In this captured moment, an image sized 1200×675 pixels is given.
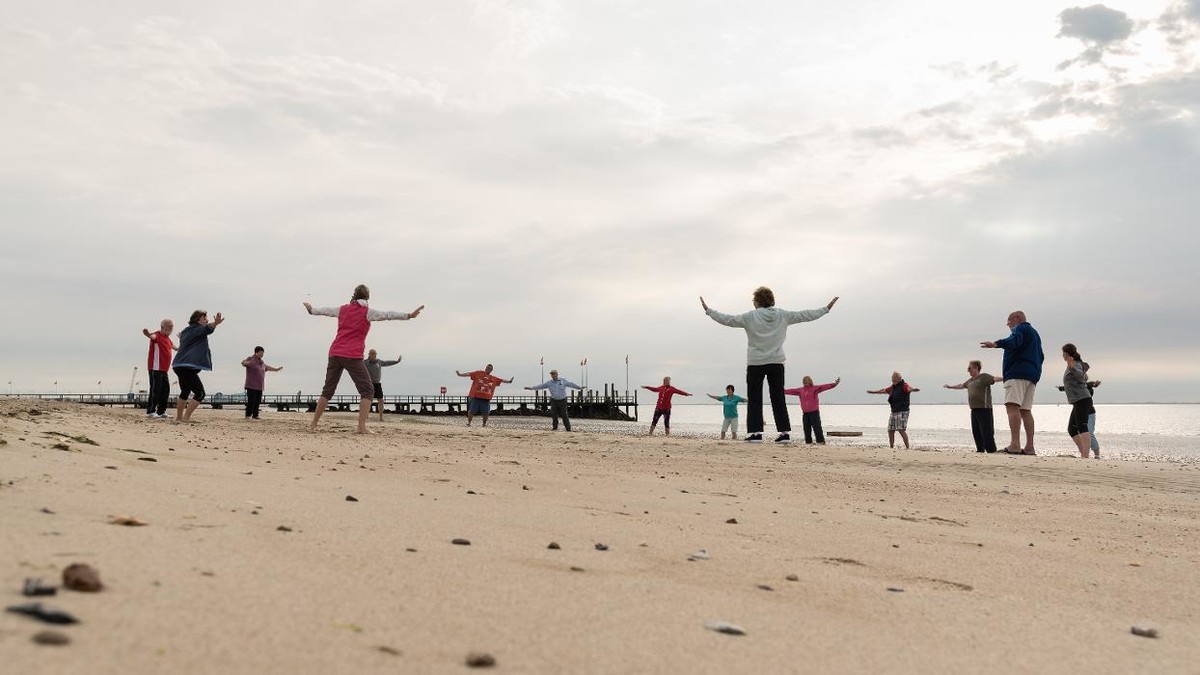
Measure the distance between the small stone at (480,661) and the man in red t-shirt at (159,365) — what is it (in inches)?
521

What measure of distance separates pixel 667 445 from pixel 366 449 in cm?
441

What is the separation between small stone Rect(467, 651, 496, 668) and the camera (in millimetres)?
1808

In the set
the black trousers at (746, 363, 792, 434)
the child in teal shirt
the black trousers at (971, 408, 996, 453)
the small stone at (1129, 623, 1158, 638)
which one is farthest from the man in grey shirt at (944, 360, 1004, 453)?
the small stone at (1129, 623, 1158, 638)

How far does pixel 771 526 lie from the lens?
14.2 feet

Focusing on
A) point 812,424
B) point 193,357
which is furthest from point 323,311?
point 812,424

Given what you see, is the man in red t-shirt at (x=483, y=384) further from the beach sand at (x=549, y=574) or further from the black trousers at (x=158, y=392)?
the beach sand at (x=549, y=574)

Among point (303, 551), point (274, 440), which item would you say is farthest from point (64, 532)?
point (274, 440)

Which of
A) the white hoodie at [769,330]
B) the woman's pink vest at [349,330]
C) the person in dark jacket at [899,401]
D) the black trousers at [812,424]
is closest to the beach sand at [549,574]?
the woman's pink vest at [349,330]

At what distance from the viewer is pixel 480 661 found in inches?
71.5

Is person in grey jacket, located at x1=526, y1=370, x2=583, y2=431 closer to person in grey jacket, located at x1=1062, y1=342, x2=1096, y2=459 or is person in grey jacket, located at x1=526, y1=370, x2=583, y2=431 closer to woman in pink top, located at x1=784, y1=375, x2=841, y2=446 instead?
woman in pink top, located at x1=784, y1=375, x2=841, y2=446

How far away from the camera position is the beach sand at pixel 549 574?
185cm

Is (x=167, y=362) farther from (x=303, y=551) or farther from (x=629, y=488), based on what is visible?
(x=303, y=551)

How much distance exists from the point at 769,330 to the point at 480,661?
1003 centimetres

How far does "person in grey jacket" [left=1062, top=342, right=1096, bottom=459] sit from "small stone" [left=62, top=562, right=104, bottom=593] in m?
12.6
